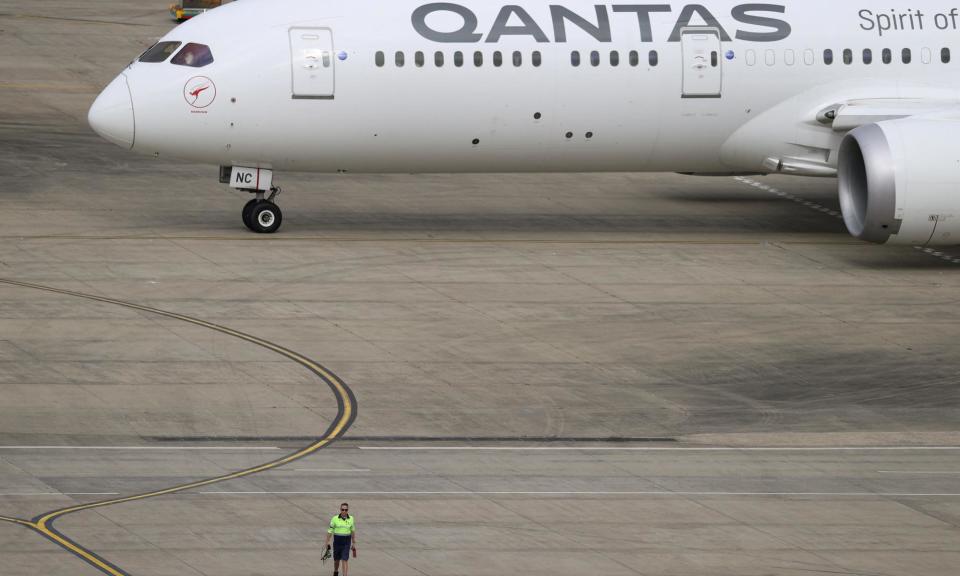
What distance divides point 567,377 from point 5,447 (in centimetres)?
897

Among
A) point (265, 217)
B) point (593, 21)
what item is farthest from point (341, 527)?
point (593, 21)

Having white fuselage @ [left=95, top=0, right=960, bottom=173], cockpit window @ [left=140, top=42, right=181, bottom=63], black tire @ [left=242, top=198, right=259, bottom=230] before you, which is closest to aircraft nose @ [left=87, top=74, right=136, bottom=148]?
white fuselage @ [left=95, top=0, right=960, bottom=173]

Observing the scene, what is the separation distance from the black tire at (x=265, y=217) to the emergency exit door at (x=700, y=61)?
889 centimetres

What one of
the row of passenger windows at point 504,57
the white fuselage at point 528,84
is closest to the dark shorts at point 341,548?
the white fuselage at point 528,84

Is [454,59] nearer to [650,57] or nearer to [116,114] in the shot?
[650,57]

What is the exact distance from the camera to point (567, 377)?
29.7 m

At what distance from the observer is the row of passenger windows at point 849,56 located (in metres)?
38.5

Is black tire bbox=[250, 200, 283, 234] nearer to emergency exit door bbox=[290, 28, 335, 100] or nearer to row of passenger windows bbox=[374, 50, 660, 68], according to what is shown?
emergency exit door bbox=[290, 28, 335, 100]

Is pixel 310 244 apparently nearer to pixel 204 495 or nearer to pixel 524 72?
pixel 524 72

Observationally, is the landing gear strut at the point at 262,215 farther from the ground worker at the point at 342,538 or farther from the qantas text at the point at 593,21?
the ground worker at the point at 342,538

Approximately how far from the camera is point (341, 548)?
2103 centimetres

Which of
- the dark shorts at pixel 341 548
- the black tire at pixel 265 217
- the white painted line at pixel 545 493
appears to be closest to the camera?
the dark shorts at pixel 341 548

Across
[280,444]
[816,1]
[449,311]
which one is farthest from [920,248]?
[280,444]

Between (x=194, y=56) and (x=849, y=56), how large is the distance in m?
13.7
